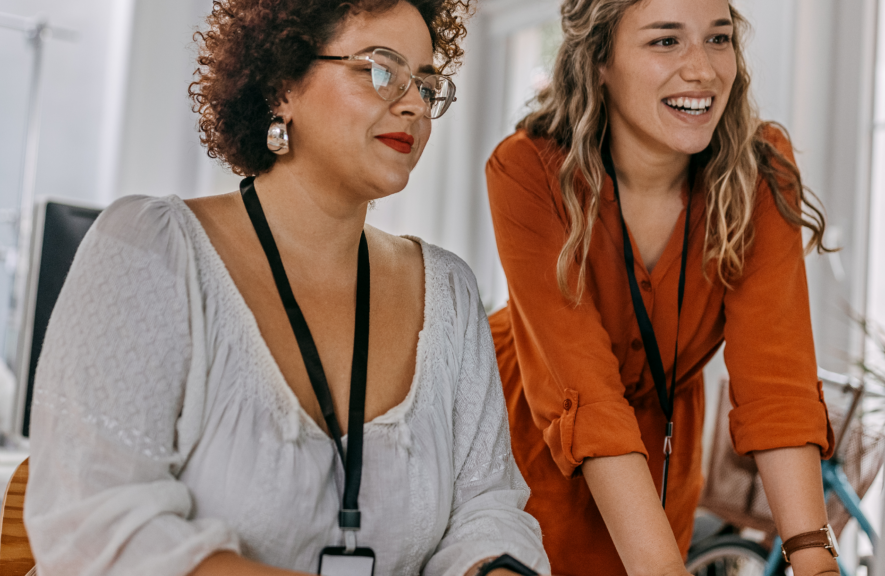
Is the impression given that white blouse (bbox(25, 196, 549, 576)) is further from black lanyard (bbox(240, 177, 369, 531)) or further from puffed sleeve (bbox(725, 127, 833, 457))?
puffed sleeve (bbox(725, 127, 833, 457))

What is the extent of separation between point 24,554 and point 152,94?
3.71 m

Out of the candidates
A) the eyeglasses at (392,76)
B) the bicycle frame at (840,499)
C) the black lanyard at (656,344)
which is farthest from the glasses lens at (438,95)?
the bicycle frame at (840,499)

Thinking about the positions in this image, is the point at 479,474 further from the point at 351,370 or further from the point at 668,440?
the point at 668,440

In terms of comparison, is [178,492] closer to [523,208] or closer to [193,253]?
[193,253]

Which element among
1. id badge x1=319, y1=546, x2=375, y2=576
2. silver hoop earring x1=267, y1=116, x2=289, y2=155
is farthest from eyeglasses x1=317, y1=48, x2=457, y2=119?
id badge x1=319, y1=546, x2=375, y2=576

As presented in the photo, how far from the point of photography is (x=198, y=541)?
36.9 inches

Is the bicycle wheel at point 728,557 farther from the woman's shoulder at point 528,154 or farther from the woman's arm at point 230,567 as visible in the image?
the woman's arm at point 230,567

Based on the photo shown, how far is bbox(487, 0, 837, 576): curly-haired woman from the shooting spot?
4.76 ft

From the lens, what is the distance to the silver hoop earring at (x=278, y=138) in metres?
1.23

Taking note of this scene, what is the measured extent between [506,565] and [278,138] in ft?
2.25

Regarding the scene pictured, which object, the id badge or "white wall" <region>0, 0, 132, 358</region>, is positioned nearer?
the id badge

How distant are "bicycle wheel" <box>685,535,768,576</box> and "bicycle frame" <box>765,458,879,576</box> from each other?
7.4 inches

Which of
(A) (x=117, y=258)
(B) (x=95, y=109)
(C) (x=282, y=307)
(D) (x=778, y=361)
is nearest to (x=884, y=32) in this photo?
(D) (x=778, y=361)

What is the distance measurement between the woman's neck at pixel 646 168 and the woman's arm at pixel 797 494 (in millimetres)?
559
